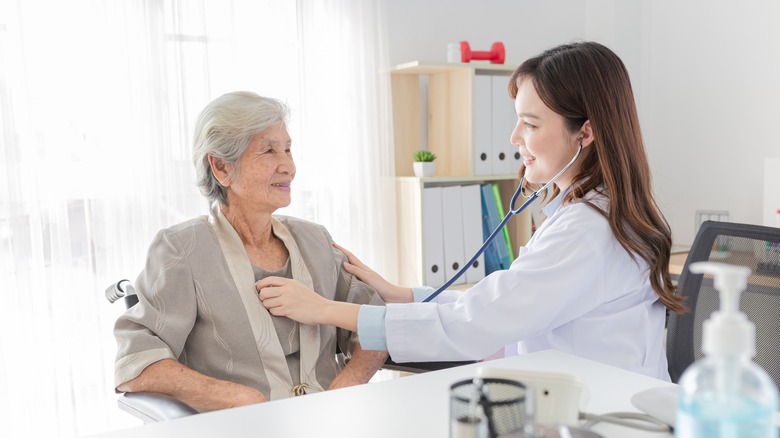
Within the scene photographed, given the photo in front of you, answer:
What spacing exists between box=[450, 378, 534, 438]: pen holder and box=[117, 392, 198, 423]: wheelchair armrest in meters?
0.64

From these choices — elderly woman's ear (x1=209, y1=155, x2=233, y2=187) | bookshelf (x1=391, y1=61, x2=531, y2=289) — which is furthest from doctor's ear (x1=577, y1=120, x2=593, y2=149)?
bookshelf (x1=391, y1=61, x2=531, y2=289)

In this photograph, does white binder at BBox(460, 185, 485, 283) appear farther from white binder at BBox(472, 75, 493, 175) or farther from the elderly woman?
the elderly woman

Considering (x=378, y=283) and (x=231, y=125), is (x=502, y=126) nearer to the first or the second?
(x=378, y=283)

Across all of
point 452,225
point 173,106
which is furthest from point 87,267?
point 452,225

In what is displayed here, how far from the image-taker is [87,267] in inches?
96.7

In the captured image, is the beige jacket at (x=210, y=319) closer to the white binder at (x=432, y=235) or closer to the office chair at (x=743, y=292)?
the office chair at (x=743, y=292)

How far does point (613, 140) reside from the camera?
4.78ft

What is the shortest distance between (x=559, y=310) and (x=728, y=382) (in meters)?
0.79

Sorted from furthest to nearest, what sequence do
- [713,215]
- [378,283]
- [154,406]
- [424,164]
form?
[713,215] < [424,164] < [378,283] < [154,406]

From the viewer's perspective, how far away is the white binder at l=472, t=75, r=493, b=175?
117 inches

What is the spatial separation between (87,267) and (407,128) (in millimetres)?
1445

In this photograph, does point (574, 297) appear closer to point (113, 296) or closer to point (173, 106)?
point (113, 296)

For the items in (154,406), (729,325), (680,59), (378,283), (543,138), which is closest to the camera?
(729,325)

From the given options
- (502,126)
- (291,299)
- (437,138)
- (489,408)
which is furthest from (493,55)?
(489,408)
